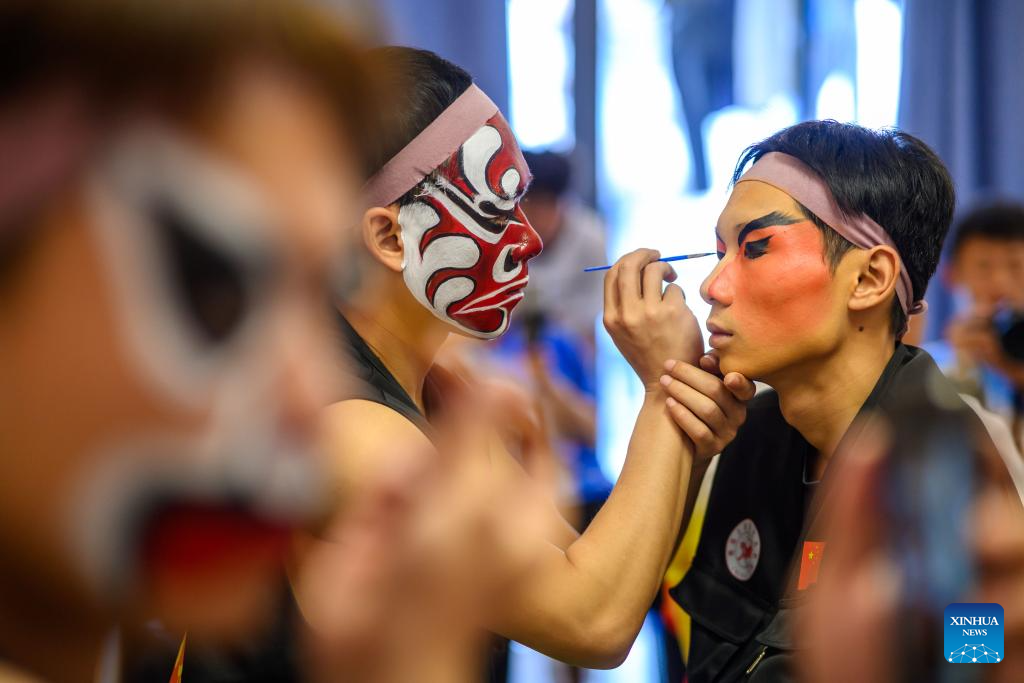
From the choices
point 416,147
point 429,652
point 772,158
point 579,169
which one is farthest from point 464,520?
point 579,169

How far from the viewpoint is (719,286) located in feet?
4.22

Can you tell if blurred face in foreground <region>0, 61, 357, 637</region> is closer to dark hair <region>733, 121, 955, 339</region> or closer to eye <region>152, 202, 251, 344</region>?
eye <region>152, 202, 251, 344</region>

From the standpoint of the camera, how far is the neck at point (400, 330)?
120cm

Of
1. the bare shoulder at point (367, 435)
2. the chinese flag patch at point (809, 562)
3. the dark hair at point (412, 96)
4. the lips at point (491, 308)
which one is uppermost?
the dark hair at point (412, 96)

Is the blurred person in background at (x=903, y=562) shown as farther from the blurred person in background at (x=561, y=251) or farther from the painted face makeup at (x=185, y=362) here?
the blurred person in background at (x=561, y=251)

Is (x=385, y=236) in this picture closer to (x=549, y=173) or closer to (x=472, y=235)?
(x=472, y=235)

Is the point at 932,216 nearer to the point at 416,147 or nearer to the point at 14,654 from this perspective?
the point at 416,147

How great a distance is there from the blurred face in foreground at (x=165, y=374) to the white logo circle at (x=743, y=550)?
37.4 inches

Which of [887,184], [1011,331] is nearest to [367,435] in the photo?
[887,184]

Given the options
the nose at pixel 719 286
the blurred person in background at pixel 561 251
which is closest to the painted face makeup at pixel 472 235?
the nose at pixel 719 286

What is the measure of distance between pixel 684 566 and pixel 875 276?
1.44 ft

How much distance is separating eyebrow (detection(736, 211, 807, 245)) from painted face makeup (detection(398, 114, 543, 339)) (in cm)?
27

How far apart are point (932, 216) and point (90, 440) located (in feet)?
3.86

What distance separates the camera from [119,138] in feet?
1.21
